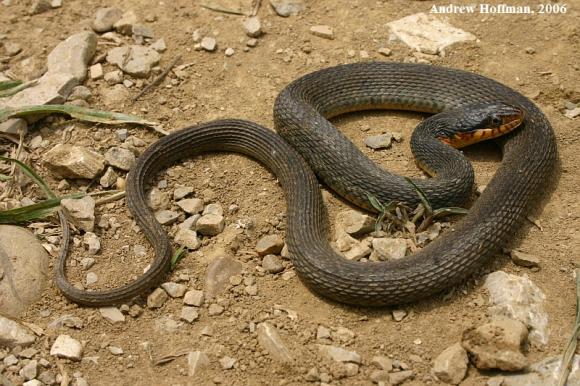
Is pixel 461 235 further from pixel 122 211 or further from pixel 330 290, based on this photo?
pixel 122 211

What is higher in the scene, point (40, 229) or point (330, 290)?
point (330, 290)

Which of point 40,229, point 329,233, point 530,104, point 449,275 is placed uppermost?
point 530,104

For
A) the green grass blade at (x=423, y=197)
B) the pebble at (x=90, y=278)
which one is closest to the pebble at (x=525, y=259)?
the green grass blade at (x=423, y=197)

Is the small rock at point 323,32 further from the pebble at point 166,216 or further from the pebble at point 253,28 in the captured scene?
the pebble at point 166,216

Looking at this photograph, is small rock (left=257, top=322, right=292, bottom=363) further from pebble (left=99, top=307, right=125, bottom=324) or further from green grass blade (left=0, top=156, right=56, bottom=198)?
green grass blade (left=0, top=156, right=56, bottom=198)

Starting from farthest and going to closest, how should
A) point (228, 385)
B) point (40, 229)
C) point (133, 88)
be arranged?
point (133, 88)
point (40, 229)
point (228, 385)

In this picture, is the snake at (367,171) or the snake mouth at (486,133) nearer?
the snake at (367,171)

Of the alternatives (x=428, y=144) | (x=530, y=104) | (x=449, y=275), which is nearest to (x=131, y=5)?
(x=428, y=144)
